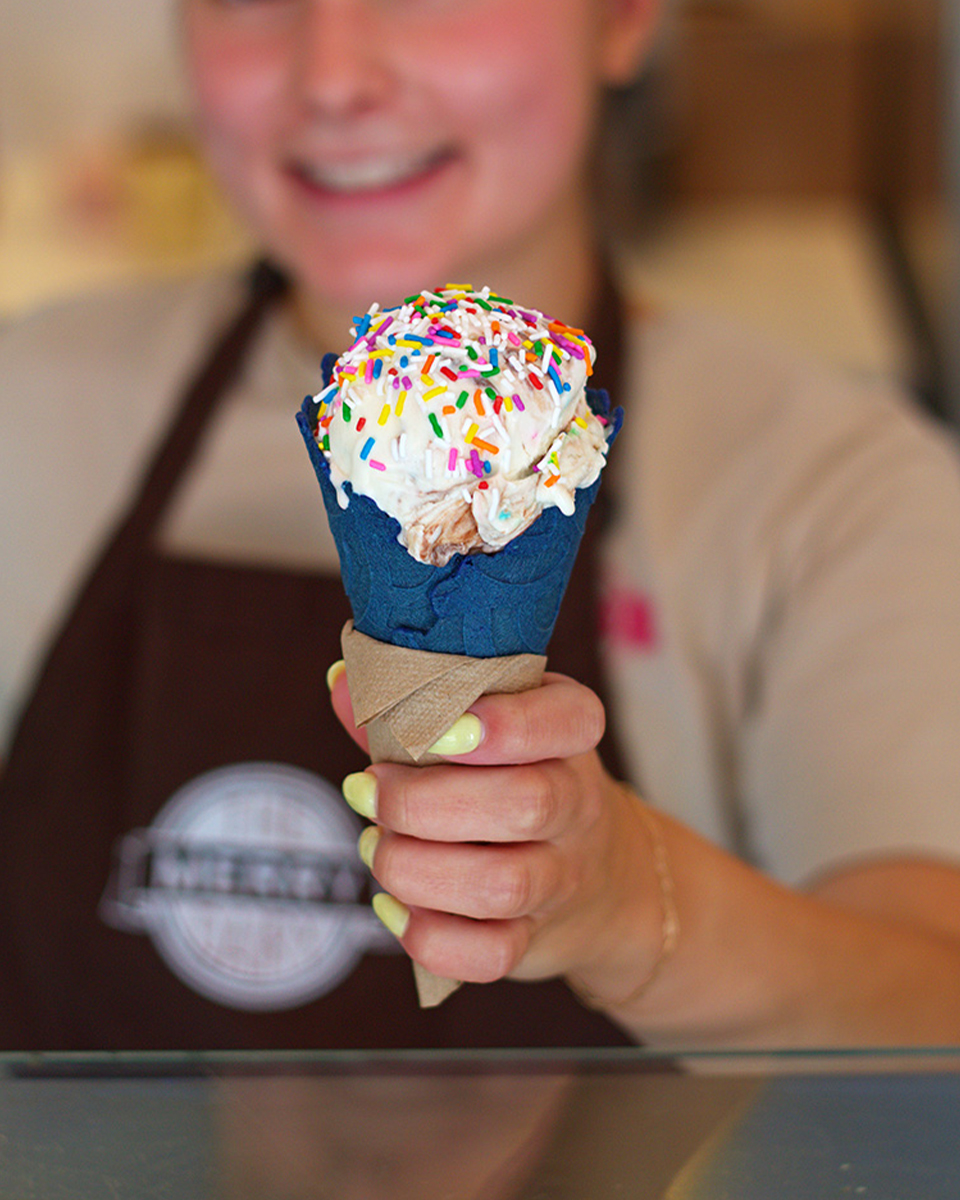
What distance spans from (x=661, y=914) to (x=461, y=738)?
0.23 metres

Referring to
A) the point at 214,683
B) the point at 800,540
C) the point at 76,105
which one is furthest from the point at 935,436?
the point at 76,105

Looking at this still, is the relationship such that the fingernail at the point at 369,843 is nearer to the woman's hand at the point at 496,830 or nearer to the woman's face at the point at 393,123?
the woman's hand at the point at 496,830

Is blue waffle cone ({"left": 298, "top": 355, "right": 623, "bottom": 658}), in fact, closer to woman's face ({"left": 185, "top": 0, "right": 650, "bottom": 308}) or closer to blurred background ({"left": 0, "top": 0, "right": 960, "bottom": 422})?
woman's face ({"left": 185, "top": 0, "right": 650, "bottom": 308})

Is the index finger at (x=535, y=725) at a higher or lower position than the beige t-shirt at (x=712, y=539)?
higher

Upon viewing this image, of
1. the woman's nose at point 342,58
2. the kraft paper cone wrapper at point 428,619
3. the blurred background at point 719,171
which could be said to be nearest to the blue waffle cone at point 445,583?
the kraft paper cone wrapper at point 428,619

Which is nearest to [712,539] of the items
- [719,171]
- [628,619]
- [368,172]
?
[628,619]

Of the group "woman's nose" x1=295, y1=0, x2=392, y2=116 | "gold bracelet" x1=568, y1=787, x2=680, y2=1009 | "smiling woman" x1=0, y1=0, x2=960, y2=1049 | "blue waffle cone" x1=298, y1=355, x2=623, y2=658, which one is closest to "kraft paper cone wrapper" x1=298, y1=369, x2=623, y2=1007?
"blue waffle cone" x1=298, y1=355, x2=623, y2=658

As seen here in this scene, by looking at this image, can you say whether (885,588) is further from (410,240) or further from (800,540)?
(410,240)

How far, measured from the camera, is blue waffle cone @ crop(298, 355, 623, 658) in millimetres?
545

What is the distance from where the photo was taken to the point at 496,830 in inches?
21.5

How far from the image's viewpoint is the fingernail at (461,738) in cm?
53

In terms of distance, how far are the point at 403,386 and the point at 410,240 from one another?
23.2 inches

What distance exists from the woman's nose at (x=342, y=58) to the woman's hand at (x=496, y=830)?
57cm

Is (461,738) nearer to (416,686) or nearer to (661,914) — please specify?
(416,686)
